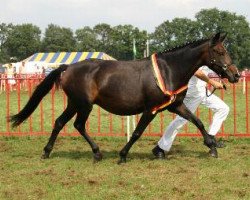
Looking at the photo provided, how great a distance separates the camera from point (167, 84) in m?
6.82

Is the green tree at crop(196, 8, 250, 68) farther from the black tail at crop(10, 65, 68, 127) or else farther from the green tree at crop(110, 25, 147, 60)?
the black tail at crop(10, 65, 68, 127)

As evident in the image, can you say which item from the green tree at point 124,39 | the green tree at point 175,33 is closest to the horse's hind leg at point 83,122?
the green tree at point 124,39

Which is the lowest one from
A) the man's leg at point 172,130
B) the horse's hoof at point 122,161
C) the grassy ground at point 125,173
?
the grassy ground at point 125,173

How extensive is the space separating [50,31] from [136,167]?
4471 inches

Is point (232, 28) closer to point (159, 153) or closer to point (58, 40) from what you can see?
point (58, 40)

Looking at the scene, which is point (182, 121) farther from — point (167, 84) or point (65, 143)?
point (65, 143)

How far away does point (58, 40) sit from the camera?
11494 centimetres

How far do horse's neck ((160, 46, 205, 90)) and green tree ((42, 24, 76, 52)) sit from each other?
10563 centimetres

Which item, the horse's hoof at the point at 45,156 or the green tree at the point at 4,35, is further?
the green tree at the point at 4,35

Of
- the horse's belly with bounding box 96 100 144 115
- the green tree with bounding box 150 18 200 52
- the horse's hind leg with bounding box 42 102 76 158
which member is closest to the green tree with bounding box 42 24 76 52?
the green tree with bounding box 150 18 200 52

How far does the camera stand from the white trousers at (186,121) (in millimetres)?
7664

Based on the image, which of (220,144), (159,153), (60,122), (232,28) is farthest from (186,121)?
(232,28)

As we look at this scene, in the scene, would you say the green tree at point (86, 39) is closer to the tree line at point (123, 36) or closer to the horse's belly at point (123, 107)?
the tree line at point (123, 36)

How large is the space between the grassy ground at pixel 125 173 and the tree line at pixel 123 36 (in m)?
→ 83.1
